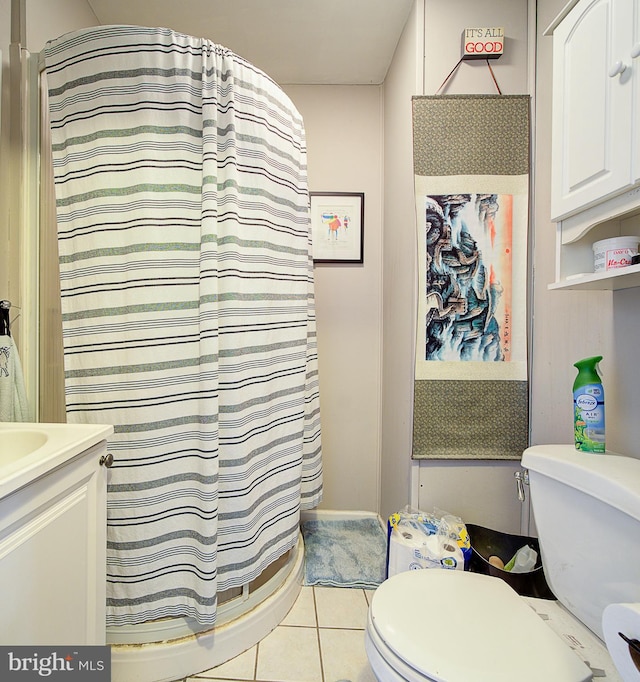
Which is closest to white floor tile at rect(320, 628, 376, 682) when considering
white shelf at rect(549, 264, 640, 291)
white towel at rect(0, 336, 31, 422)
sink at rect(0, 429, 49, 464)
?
sink at rect(0, 429, 49, 464)

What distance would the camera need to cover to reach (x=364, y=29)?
1.82 m

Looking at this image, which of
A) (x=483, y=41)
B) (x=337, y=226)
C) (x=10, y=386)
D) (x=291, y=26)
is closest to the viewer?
(x=10, y=386)

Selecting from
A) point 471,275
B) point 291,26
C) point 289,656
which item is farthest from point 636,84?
point 289,656

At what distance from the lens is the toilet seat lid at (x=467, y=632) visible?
778 millimetres

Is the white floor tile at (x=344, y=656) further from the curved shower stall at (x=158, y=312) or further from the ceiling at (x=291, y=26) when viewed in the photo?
the ceiling at (x=291, y=26)

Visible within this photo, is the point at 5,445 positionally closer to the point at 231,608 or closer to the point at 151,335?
the point at 151,335

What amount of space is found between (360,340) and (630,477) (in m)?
1.46

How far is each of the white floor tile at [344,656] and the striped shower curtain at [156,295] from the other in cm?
44

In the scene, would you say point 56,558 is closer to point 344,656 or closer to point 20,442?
point 20,442

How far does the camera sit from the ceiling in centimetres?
169

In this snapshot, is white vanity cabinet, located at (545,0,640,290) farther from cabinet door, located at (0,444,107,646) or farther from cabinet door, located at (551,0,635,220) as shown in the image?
cabinet door, located at (0,444,107,646)

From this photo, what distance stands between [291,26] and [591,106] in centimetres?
145

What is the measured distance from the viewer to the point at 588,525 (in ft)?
3.14

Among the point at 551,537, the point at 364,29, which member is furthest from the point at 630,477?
the point at 364,29
